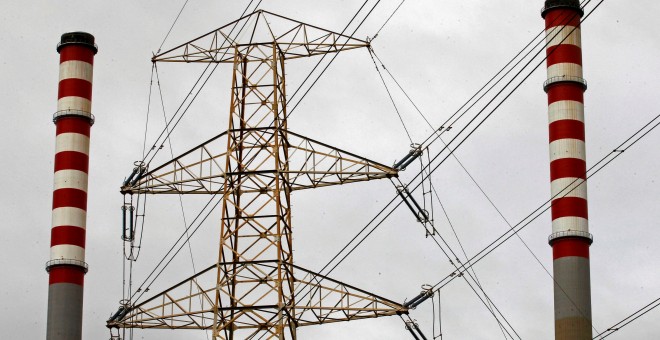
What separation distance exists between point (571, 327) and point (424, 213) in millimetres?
10005

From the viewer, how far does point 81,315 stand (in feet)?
144

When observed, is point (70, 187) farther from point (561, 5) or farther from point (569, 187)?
point (561, 5)

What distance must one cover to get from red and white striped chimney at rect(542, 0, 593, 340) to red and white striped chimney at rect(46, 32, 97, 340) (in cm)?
1215

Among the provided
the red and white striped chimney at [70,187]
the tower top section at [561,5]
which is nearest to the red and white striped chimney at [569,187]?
the tower top section at [561,5]

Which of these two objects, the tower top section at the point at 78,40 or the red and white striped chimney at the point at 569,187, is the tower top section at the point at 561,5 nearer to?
the red and white striped chimney at the point at 569,187

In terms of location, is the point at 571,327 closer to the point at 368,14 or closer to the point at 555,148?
→ the point at 555,148

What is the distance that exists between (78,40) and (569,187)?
13603 mm

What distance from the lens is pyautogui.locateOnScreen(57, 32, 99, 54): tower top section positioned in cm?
4678

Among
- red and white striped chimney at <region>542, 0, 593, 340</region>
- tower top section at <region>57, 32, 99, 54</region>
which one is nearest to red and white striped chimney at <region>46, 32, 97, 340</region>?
tower top section at <region>57, 32, 99, 54</region>

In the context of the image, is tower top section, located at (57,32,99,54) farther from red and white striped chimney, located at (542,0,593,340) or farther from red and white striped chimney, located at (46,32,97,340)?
red and white striped chimney, located at (542,0,593,340)

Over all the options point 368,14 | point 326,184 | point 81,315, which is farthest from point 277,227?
point 81,315

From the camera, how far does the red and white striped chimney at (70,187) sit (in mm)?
43750

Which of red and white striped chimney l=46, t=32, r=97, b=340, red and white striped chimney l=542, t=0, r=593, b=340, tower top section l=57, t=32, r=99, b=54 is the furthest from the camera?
tower top section l=57, t=32, r=99, b=54

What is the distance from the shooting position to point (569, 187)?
45.1 m
